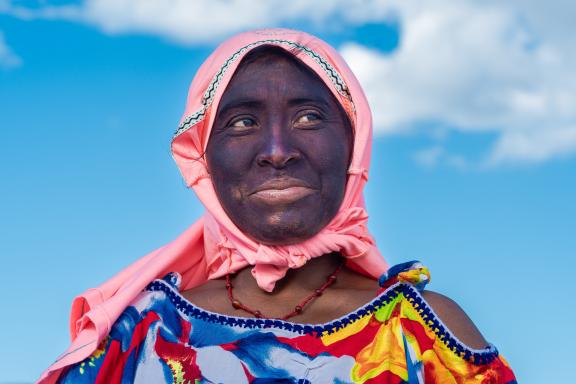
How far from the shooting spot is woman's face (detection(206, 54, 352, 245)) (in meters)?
4.35

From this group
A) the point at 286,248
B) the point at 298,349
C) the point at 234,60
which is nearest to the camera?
the point at 298,349

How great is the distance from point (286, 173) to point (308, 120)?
0.88 feet

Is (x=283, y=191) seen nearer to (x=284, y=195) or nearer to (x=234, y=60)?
(x=284, y=195)

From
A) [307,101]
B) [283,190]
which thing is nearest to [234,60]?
[307,101]

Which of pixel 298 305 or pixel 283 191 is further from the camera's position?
pixel 298 305

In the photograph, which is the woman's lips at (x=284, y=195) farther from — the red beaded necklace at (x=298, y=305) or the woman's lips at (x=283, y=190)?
the red beaded necklace at (x=298, y=305)

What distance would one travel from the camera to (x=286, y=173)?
4.35 m

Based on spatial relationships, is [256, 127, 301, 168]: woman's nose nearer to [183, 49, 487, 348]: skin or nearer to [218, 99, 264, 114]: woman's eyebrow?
[183, 49, 487, 348]: skin

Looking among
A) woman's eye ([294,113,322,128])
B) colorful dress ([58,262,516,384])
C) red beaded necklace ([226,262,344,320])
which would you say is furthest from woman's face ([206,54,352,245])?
colorful dress ([58,262,516,384])

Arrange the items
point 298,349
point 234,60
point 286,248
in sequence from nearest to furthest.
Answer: point 298,349, point 286,248, point 234,60

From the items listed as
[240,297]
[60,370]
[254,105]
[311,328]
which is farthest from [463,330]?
[60,370]

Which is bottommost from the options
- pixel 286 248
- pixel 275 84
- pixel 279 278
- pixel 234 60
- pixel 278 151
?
pixel 279 278

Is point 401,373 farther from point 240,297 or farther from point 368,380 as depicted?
point 240,297

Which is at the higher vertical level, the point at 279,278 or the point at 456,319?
the point at 279,278
